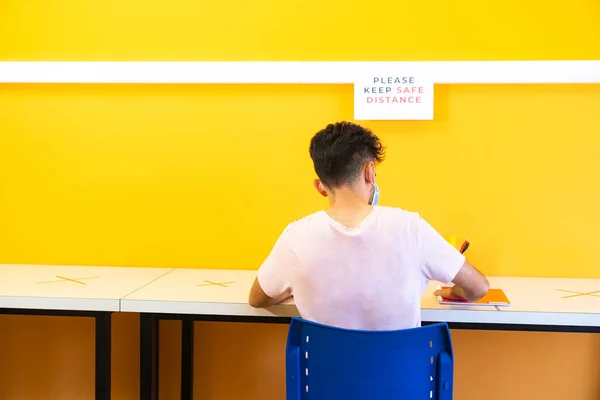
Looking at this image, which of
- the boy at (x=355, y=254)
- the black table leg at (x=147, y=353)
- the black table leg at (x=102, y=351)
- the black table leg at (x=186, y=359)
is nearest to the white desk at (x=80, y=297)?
the black table leg at (x=102, y=351)

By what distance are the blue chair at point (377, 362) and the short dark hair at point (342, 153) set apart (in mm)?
403

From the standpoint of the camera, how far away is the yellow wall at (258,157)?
2.40m

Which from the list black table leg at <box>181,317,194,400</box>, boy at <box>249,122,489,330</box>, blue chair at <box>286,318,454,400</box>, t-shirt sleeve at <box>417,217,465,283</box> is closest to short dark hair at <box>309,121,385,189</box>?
boy at <box>249,122,489,330</box>

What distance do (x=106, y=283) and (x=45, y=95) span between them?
98cm

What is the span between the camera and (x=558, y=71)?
7.68ft

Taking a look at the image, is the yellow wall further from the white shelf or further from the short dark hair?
the short dark hair

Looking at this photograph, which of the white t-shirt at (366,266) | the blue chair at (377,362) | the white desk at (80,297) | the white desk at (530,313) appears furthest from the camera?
the white desk at (80,297)

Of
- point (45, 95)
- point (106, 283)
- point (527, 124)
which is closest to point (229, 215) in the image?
point (106, 283)

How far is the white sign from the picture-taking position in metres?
2.39

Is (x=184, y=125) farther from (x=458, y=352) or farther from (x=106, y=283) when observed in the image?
(x=458, y=352)

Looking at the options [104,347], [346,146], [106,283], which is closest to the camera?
[346,146]

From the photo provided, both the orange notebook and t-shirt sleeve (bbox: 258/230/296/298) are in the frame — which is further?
the orange notebook

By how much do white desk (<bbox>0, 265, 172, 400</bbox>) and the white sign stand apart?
3.72 ft

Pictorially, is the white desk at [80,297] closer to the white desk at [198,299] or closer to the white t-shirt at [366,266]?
the white desk at [198,299]
